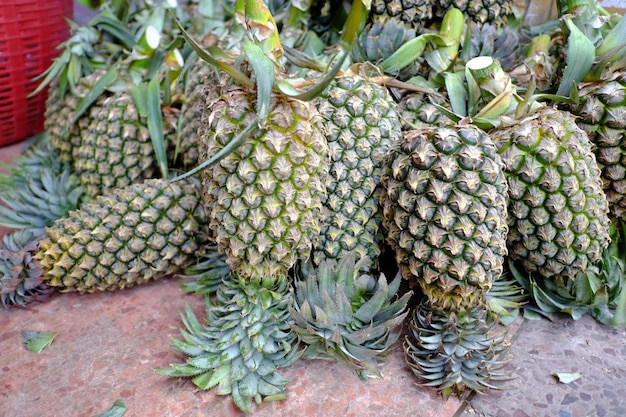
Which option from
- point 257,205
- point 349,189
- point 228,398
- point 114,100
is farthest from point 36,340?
point 349,189

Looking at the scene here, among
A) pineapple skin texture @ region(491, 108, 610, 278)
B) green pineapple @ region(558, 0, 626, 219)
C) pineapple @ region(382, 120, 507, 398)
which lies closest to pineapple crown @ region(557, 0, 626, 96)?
green pineapple @ region(558, 0, 626, 219)

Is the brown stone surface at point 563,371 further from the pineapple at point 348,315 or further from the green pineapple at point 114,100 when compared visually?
the green pineapple at point 114,100

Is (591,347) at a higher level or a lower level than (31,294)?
higher

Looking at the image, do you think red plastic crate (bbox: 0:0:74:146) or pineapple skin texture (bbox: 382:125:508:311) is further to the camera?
red plastic crate (bbox: 0:0:74:146)

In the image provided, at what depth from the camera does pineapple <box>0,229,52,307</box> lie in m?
1.69

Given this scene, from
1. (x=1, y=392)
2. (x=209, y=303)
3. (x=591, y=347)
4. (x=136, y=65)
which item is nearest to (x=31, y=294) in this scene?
(x=1, y=392)

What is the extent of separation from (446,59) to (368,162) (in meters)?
0.53

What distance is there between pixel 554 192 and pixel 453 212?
0.36 metres

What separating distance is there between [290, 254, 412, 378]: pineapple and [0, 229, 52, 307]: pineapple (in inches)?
35.1

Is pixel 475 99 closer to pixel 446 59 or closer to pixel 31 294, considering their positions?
pixel 446 59

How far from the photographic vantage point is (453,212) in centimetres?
138

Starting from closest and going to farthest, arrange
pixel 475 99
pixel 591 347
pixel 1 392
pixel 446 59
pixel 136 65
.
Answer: pixel 1 392, pixel 591 347, pixel 475 99, pixel 446 59, pixel 136 65

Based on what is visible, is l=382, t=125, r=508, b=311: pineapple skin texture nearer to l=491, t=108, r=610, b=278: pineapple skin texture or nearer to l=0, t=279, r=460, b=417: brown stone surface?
l=491, t=108, r=610, b=278: pineapple skin texture

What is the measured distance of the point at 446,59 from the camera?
181 centimetres
